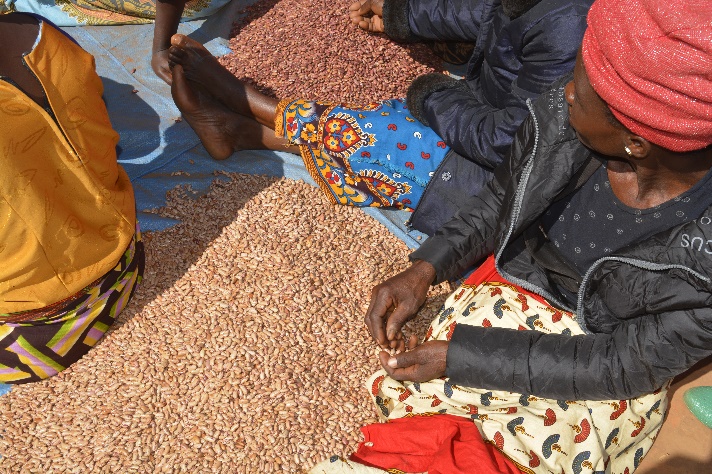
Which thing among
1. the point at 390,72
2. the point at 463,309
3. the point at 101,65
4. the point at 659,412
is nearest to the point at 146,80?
the point at 101,65

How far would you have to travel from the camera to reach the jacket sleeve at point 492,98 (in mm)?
2209

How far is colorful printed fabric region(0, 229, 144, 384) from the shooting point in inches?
85.1

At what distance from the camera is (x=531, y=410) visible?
1.90 meters

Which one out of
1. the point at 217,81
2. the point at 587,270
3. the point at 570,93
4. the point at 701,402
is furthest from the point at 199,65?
the point at 701,402

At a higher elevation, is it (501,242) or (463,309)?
(501,242)

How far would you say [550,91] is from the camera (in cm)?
192

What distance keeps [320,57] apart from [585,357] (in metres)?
2.12

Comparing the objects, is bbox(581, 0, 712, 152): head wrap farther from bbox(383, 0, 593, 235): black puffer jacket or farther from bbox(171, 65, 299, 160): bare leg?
bbox(171, 65, 299, 160): bare leg

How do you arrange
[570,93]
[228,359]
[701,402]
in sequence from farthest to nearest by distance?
[228,359], [701,402], [570,93]

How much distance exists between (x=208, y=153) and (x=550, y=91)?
69.8 inches

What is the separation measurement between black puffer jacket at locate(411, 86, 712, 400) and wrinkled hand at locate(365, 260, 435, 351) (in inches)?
11.0

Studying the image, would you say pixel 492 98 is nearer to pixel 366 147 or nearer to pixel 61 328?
pixel 366 147

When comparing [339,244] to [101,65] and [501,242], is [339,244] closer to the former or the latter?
[501,242]

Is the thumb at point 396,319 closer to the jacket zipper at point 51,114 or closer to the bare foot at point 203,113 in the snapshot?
the jacket zipper at point 51,114
